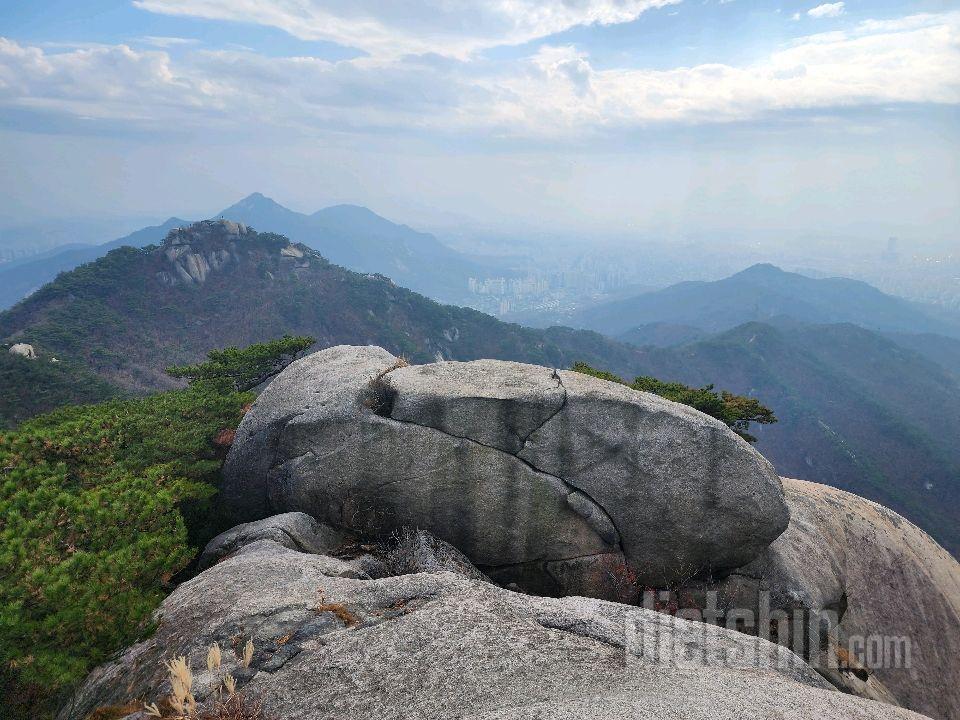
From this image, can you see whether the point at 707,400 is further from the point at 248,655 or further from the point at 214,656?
the point at 214,656

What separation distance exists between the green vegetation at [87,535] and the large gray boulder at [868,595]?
449 inches

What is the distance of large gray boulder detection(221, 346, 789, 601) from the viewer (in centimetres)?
1146

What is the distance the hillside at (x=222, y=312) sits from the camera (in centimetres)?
8381

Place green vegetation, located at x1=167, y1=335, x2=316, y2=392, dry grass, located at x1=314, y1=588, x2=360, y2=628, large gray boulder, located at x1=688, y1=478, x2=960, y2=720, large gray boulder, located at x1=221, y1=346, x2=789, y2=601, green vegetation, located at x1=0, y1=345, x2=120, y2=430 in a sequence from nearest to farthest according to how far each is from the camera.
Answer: dry grass, located at x1=314, y1=588, x2=360, y2=628 → large gray boulder, located at x1=221, y1=346, x2=789, y2=601 → large gray boulder, located at x1=688, y1=478, x2=960, y2=720 → green vegetation, located at x1=167, y1=335, x2=316, y2=392 → green vegetation, located at x1=0, y1=345, x2=120, y2=430

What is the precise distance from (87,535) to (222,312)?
112651mm

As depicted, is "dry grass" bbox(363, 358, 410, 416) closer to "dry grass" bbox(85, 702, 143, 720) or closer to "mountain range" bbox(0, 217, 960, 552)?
"dry grass" bbox(85, 702, 143, 720)

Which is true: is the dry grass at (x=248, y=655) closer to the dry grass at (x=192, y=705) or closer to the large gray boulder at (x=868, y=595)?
the dry grass at (x=192, y=705)

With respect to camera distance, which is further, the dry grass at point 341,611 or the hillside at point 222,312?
the hillside at point 222,312

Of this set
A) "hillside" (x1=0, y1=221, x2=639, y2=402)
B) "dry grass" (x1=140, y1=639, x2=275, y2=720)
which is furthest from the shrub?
"hillside" (x1=0, y1=221, x2=639, y2=402)

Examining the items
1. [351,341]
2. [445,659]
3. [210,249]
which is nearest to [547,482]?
[445,659]

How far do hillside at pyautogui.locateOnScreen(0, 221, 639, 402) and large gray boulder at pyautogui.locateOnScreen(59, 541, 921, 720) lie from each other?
7975 centimetres

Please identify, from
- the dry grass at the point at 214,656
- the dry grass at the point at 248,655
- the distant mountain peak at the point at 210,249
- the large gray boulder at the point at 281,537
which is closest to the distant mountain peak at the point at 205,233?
the distant mountain peak at the point at 210,249

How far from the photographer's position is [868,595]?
13539 millimetres

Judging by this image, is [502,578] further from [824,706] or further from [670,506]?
[824,706]
